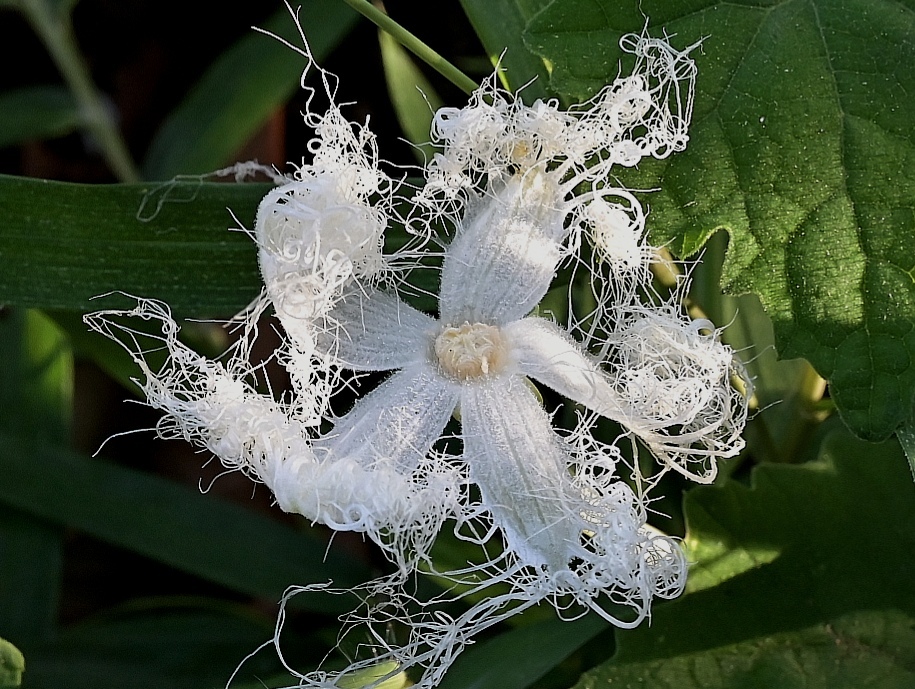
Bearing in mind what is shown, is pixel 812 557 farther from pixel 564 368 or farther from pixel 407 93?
pixel 407 93

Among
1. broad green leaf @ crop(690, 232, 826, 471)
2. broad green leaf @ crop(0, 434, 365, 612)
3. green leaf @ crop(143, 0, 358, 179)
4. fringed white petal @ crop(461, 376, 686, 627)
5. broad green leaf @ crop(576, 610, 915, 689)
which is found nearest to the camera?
fringed white petal @ crop(461, 376, 686, 627)

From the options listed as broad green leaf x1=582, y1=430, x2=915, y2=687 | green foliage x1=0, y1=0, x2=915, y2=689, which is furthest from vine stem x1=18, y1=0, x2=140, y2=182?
broad green leaf x1=582, y1=430, x2=915, y2=687

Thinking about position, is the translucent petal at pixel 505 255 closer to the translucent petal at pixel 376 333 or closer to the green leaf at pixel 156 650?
the translucent petal at pixel 376 333

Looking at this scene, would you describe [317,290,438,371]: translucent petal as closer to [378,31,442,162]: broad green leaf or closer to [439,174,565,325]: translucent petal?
[439,174,565,325]: translucent petal

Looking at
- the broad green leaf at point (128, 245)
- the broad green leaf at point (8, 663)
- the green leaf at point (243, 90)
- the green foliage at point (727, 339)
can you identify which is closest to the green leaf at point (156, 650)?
the green foliage at point (727, 339)

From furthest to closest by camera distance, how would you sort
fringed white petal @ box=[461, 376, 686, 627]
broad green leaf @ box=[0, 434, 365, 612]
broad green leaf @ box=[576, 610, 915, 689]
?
broad green leaf @ box=[0, 434, 365, 612] → broad green leaf @ box=[576, 610, 915, 689] → fringed white petal @ box=[461, 376, 686, 627]

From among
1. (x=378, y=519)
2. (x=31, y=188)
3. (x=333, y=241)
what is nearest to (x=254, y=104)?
(x=31, y=188)
